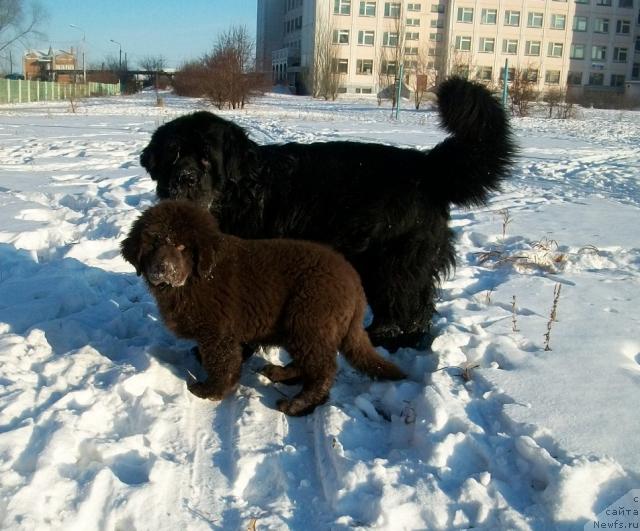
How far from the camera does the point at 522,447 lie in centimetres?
264

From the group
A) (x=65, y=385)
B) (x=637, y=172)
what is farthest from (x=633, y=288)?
(x=637, y=172)

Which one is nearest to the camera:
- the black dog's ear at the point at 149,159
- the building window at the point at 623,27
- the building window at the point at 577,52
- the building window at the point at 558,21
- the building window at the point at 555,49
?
the black dog's ear at the point at 149,159

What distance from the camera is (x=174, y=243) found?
10.6 feet

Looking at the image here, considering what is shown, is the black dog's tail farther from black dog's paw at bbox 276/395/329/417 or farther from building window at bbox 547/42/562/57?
building window at bbox 547/42/562/57

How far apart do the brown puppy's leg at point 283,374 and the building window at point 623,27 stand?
92391 mm

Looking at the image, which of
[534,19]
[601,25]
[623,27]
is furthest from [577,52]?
[534,19]

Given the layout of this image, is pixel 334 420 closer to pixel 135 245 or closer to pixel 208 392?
pixel 208 392

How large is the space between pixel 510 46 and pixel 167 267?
277 ft

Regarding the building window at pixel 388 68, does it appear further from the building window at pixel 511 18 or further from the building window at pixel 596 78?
the building window at pixel 596 78

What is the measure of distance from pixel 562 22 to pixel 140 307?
87342 millimetres

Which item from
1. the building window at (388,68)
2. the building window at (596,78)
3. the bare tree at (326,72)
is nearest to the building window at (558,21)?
the building window at (596,78)

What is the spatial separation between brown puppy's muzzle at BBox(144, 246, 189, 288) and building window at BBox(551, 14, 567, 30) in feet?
286

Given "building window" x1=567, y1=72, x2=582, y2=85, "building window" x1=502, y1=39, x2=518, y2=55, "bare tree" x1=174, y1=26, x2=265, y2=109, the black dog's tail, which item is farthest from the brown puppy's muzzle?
"building window" x1=567, y1=72, x2=582, y2=85

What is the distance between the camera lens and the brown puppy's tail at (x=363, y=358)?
339 cm
